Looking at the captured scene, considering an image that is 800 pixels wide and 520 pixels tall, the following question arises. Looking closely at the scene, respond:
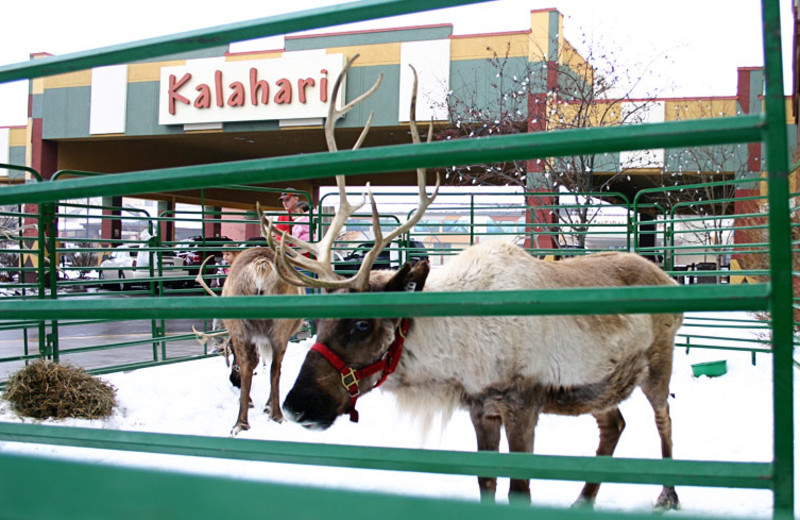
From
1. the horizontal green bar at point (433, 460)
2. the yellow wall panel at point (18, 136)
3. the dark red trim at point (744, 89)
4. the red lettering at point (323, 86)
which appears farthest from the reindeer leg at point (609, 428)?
the yellow wall panel at point (18, 136)

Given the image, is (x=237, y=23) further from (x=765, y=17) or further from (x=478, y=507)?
(x=478, y=507)

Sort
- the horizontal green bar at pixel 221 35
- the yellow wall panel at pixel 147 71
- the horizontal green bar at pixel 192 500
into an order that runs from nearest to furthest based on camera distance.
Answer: the horizontal green bar at pixel 192 500 < the horizontal green bar at pixel 221 35 < the yellow wall panel at pixel 147 71

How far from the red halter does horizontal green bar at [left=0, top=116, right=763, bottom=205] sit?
147 cm

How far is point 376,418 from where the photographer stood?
598 centimetres

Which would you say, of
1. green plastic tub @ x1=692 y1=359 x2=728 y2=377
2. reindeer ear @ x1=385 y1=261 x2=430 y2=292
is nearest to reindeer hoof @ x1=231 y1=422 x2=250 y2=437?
reindeer ear @ x1=385 y1=261 x2=430 y2=292

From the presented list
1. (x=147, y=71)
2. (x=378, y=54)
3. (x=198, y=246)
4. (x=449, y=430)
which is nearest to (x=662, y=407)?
(x=449, y=430)

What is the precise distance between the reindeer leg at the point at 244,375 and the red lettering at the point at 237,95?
14.1m

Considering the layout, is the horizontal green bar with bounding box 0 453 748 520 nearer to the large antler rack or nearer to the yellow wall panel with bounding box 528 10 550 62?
the large antler rack

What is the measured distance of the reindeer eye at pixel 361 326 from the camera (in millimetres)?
3076

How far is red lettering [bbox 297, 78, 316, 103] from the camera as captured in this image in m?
18.2

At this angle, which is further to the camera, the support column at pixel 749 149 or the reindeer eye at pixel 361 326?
the support column at pixel 749 149

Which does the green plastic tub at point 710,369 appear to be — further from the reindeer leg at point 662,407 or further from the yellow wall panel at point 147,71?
the yellow wall panel at point 147,71

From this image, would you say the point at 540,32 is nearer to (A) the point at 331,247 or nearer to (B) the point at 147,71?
(B) the point at 147,71

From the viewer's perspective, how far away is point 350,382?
3.07m
